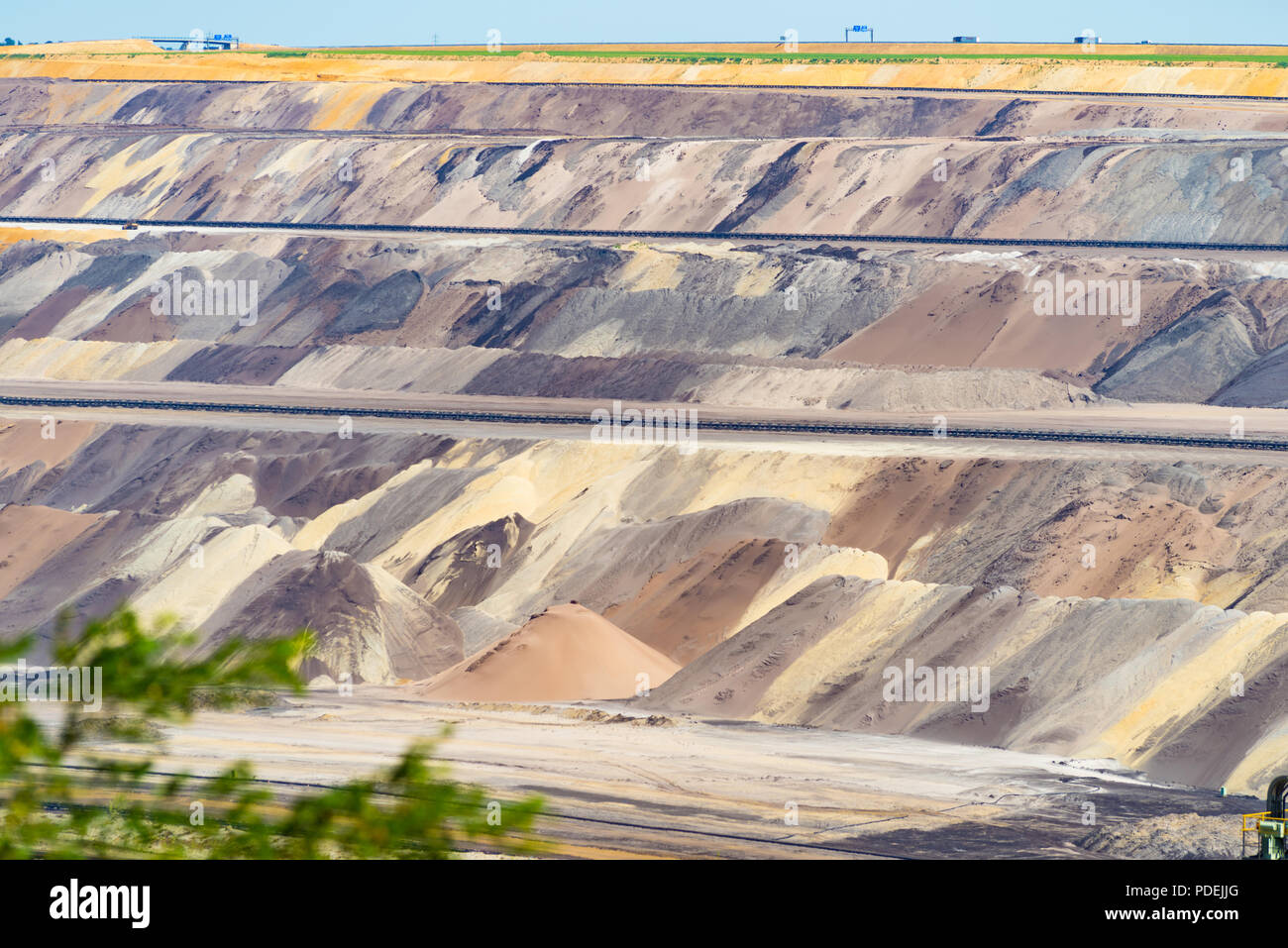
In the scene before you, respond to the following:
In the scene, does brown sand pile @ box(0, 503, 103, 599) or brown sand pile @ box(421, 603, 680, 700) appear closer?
brown sand pile @ box(421, 603, 680, 700)

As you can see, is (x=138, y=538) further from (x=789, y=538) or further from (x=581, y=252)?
(x=581, y=252)

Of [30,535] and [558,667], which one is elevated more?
[30,535]

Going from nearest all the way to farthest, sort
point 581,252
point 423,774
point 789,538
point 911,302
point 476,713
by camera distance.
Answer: point 423,774
point 476,713
point 789,538
point 911,302
point 581,252

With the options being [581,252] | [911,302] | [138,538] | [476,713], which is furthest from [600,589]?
[581,252]

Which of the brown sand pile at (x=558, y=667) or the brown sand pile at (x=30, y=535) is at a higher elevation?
the brown sand pile at (x=30, y=535)

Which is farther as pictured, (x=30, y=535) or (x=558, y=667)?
(x=30, y=535)

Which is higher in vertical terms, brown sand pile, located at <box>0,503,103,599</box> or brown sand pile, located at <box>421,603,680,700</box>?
brown sand pile, located at <box>0,503,103,599</box>

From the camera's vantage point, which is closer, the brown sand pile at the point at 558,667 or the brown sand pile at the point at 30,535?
the brown sand pile at the point at 558,667
